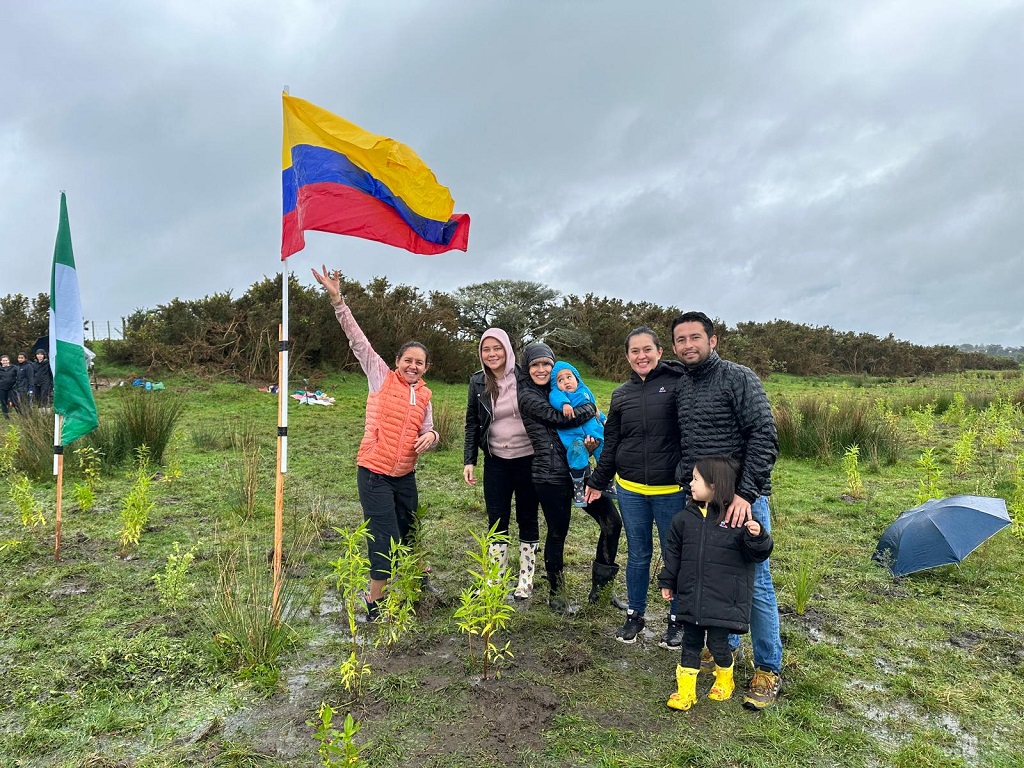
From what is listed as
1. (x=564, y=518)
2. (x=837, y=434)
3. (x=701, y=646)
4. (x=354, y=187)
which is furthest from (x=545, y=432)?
(x=837, y=434)

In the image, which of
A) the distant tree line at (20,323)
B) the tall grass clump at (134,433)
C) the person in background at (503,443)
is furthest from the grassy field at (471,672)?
the distant tree line at (20,323)

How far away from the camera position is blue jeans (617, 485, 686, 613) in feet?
11.0

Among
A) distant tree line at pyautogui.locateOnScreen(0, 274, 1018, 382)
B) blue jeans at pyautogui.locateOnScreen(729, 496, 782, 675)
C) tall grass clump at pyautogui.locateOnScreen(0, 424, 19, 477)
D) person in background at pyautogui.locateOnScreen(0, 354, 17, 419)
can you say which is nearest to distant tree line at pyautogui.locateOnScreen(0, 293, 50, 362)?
distant tree line at pyautogui.locateOnScreen(0, 274, 1018, 382)

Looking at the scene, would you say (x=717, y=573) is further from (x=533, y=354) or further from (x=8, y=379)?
(x=8, y=379)

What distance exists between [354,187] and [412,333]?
56.1 ft

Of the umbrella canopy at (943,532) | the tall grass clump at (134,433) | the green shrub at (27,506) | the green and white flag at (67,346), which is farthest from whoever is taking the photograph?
the tall grass clump at (134,433)

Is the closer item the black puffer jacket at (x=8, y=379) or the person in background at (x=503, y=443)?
the person in background at (x=503, y=443)

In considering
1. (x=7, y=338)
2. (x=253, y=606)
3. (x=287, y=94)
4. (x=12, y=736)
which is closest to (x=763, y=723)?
(x=253, y=606)

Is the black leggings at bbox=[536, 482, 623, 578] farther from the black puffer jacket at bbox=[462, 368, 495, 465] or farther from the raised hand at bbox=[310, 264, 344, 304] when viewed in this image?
the raised hand at bbox=[310, 264, 344, 304]

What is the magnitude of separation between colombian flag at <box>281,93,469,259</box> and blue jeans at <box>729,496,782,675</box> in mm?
2788

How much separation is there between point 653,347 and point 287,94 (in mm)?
2733

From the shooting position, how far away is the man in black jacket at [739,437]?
9.50ft

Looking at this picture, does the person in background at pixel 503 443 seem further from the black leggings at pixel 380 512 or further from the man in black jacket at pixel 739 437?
the man in black jacket at pixel 739 437

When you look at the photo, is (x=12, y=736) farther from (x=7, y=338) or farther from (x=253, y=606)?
(x=7, y=338)
